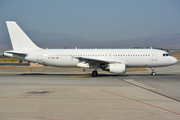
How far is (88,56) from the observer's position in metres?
30.1

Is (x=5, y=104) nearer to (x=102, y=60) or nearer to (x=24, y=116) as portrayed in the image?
(x=24, y=116)

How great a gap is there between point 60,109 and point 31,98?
11.9 feet

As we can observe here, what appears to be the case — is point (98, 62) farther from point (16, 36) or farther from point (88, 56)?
point (16, 36)

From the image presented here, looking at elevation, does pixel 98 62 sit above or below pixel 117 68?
above

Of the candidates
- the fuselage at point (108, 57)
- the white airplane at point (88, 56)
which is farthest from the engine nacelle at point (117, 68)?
the fuselage at point (108, 57)

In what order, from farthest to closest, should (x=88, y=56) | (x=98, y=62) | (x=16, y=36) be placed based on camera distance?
(x=16, y=36), (x=88, y=56), (x=98, y=62)

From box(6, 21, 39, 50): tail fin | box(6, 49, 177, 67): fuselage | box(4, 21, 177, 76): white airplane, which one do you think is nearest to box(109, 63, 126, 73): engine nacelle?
box(4, 21, 177, 76): white airplane

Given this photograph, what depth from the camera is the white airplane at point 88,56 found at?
29375 millimetres

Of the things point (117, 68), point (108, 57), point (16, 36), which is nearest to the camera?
Result: point (117, 68)

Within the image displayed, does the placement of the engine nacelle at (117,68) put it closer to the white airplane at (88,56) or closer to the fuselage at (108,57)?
the white airplane at (88,56)

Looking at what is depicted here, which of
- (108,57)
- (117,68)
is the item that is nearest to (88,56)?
(108,57)

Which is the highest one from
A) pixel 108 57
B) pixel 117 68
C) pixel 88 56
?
pixel 88 56

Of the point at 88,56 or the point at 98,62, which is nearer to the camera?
the point at 98,62

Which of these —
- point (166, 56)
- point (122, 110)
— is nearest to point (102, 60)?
point (166, 56)
